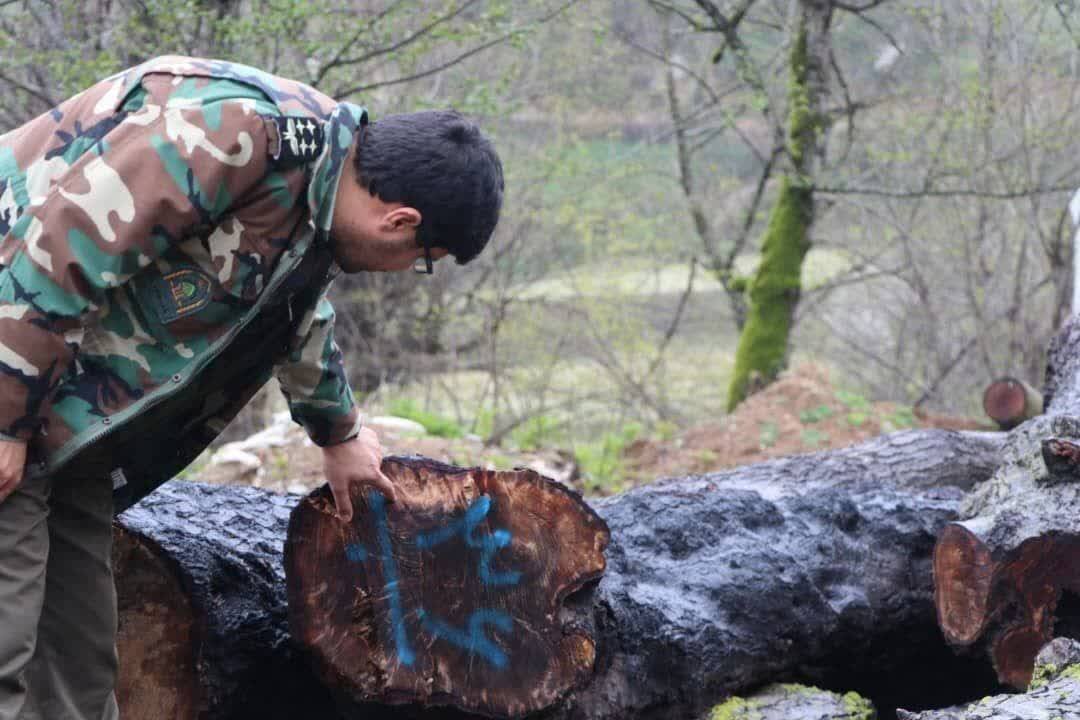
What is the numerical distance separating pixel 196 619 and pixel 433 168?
1340mm

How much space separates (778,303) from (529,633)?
7.27 m

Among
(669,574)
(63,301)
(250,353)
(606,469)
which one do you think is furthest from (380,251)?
(606,469)

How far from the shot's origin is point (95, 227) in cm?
208

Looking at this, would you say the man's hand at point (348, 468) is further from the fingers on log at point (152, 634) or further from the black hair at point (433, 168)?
the black hair at point (433, 168)

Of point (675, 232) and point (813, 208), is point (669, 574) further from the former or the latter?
point (675, 232)

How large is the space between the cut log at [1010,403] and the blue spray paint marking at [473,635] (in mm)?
4761

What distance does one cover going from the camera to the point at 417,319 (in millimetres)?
10102

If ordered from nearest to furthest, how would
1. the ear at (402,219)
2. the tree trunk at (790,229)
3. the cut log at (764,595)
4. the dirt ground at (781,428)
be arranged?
the ear at (402,219) → the cut log at (764,595) → the dirt ground at (781,428) → the tree trunk at (790,229)

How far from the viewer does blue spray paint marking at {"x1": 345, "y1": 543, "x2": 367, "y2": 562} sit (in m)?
2.84

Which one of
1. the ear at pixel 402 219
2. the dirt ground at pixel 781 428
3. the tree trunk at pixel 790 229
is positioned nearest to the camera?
the ear at pixel 402 219

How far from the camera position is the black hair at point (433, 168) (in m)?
2.28

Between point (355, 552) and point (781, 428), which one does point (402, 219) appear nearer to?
point (355, 552)

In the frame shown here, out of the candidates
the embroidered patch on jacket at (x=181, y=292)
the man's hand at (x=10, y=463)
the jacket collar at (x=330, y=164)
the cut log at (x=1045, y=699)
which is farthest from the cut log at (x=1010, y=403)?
the man's hand at (x=10, y=463)

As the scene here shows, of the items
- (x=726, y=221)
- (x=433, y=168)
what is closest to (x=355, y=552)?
(x=433, y=168)
